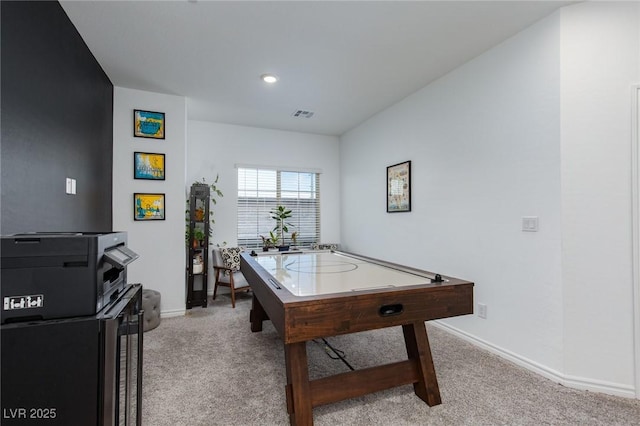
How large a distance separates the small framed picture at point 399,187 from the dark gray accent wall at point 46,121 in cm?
A: 343

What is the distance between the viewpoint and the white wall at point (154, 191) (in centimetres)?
344

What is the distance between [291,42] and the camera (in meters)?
2.58

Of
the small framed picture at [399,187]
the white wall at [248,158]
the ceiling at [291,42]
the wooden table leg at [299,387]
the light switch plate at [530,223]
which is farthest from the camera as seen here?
the white wall at [248,158]

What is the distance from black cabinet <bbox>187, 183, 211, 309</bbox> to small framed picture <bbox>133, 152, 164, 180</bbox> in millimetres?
537

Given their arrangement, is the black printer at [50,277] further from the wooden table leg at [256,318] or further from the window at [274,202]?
the window at [274,202]

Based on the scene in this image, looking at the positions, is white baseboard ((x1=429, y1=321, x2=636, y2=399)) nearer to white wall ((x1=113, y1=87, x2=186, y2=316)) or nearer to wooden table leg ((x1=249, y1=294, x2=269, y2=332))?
wooden table leg ((x1=249, y1=294, x2=269, y2=332))

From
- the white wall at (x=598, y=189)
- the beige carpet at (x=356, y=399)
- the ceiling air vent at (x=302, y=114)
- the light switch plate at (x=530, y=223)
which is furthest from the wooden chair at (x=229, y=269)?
the white wall at (x=598, y=189)

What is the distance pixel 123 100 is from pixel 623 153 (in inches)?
186

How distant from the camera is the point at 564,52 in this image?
85.7 inches

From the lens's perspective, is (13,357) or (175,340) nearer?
(13,357)

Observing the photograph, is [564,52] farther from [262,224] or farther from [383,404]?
[262,224]

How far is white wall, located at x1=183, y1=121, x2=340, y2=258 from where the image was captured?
4.74m

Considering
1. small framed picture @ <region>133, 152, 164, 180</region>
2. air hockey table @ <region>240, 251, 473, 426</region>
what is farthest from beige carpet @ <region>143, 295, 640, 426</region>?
small framed picture @ <region>133, 152, 164, 180</region>

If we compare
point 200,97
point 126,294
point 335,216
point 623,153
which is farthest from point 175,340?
point 623,153
